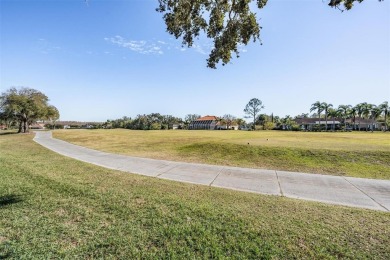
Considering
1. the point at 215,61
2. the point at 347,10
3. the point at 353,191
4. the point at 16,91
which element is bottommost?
the point at 353,191

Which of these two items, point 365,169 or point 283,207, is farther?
point 365,169

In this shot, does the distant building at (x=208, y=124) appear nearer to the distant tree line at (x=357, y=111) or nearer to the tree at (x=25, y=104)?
the distant tree line at (x=357, y=111)

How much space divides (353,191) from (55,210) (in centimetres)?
892

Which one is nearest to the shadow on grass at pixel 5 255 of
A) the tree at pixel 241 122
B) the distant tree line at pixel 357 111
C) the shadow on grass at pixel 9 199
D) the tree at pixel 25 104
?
the shadow on grass at pixel 9 199

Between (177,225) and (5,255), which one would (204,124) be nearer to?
(177,225)

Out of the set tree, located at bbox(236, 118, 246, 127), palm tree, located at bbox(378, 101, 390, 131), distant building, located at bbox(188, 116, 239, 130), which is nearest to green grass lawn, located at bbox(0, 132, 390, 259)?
palm tree, located at bbox(378, 101, 390, 131)

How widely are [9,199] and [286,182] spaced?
8.95 meters

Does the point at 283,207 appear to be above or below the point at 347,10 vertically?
below

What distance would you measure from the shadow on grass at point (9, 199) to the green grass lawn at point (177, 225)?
0.03 metres

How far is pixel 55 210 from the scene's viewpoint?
552 cm

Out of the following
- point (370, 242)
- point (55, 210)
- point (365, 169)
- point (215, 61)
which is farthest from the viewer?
point (365, 169)

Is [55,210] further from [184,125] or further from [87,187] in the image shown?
[184,125]

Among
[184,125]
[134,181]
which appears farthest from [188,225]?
[184,125]

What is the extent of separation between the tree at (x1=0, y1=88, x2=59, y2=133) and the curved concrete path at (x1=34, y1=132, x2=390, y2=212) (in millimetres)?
46094
